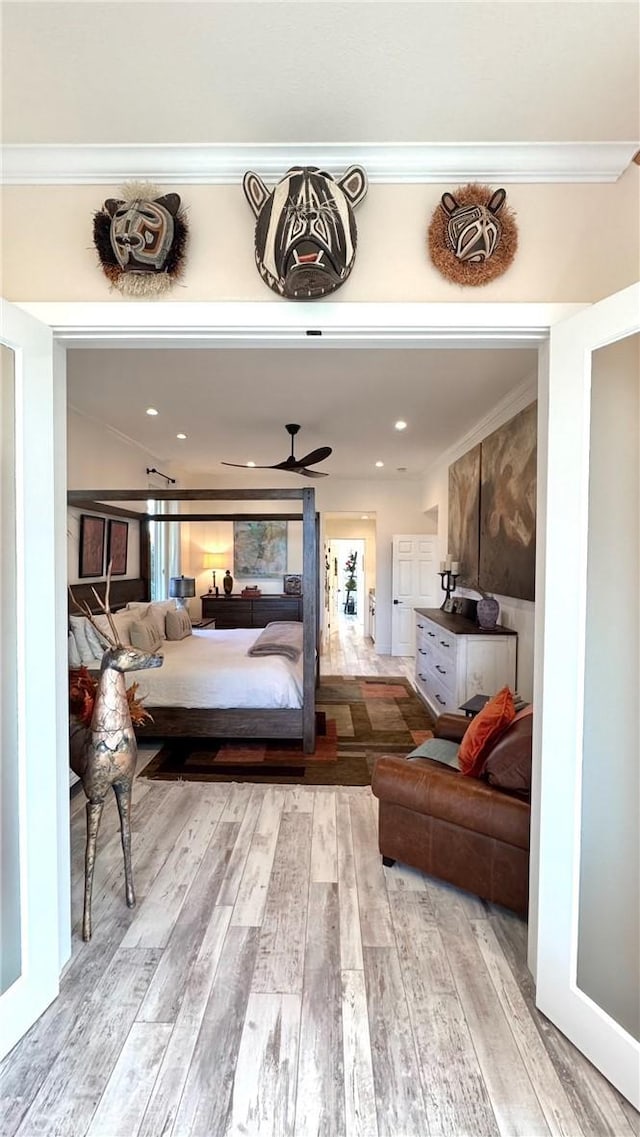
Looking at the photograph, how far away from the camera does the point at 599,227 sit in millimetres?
1491

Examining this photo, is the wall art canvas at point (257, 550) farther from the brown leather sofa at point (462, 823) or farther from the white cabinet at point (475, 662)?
the brown leather sofa at point (462, 823)

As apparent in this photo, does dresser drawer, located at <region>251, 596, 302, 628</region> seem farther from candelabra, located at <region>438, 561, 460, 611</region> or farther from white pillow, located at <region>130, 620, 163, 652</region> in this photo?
white pillow, located at <region>130, 620, 163, 652</region>

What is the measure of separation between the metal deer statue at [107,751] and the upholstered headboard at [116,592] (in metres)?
2.16

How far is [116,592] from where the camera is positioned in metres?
4.80

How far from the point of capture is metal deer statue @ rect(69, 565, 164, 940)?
176cm

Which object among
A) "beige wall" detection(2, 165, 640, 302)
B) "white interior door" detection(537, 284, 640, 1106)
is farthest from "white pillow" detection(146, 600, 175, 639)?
"white interior door" detection(537, 284, 640, 1106)

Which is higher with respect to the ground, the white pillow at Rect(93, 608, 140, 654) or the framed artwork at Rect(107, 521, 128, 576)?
the framed artwork at Rect(107, 521, 128, 576)

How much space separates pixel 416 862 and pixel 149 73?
2.93 metres

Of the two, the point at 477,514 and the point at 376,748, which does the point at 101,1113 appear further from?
the point at 477,514

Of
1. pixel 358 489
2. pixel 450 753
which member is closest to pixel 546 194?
pixel 450 753

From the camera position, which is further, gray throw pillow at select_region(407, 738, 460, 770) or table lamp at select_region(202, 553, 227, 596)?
table lamp at select_region(202, 553, 227, 596)

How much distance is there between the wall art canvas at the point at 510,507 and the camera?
3334 mm

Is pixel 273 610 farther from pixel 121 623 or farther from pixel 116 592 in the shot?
pixel 121 623

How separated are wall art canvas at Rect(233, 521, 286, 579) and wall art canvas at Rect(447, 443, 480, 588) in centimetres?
309
